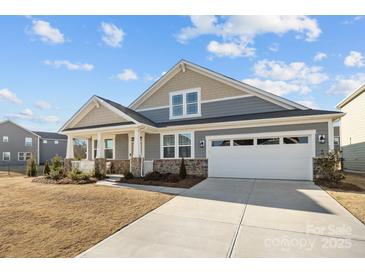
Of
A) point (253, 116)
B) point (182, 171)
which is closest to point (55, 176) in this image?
point (182, 171)

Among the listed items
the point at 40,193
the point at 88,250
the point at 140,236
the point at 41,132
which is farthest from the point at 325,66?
the point at 41,132

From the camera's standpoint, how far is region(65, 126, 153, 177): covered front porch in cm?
1266

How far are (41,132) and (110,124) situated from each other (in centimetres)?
3483

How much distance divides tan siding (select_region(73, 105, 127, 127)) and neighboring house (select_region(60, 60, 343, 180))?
0.06m

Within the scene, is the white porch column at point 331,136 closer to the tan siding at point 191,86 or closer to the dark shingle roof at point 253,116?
Result: the dark shingle roof at point 253,116

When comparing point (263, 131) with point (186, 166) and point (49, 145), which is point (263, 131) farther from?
point (49, 145)

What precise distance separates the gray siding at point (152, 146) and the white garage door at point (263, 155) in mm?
3565

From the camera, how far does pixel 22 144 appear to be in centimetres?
3594

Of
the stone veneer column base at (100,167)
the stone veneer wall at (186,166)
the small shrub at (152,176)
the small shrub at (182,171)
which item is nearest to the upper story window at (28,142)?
the stone veneer column base at (100,167)

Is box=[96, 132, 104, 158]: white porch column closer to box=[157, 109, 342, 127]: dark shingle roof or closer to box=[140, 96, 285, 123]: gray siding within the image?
box=[157, 109, 342, 127]: dark shingle roof

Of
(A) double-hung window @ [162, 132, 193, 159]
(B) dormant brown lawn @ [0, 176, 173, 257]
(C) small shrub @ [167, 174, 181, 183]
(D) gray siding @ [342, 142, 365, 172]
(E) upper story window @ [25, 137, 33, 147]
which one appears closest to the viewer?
(B) dormant brown lawn @ [0, 176, 173, 257]

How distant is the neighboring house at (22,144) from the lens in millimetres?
34000

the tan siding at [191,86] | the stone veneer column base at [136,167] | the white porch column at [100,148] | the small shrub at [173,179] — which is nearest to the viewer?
the small shrub at [173,179]

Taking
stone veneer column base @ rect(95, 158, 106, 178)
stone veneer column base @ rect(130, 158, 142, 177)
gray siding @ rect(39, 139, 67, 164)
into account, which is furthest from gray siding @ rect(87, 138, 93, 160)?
gray siding @ rect(39, 139, 67, 164)
